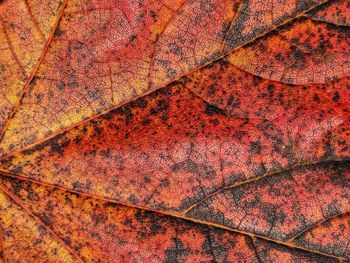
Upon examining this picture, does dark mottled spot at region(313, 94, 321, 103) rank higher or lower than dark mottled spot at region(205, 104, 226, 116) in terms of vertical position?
higher

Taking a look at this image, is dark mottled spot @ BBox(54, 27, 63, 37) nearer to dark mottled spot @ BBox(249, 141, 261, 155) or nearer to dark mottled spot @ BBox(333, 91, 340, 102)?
A: dark mottled spot @ BBox(249, 141, 261, 155)

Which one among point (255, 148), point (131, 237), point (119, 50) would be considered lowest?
point (131, 237)

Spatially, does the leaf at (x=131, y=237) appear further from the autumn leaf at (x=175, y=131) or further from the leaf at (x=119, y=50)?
the leaf at (x=119, y=50)

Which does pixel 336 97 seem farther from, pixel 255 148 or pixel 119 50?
pixel 119 50

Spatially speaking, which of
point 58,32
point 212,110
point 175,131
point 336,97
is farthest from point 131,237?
point 336,97

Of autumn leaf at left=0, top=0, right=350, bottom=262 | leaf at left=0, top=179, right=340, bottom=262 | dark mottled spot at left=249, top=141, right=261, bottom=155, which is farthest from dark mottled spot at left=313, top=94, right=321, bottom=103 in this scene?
leaf at left=0, top=179, right=340, bottom=262

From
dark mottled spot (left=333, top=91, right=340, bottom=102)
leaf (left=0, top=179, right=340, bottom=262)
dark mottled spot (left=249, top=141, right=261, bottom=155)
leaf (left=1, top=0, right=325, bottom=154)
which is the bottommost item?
leaf (left=0, top=179, right=340, bottom=262)

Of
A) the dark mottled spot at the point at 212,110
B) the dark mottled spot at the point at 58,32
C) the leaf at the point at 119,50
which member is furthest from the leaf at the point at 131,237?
the dark mottled spot at the point at 58,32

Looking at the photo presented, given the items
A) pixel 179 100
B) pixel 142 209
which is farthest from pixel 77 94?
pixel 142 209
